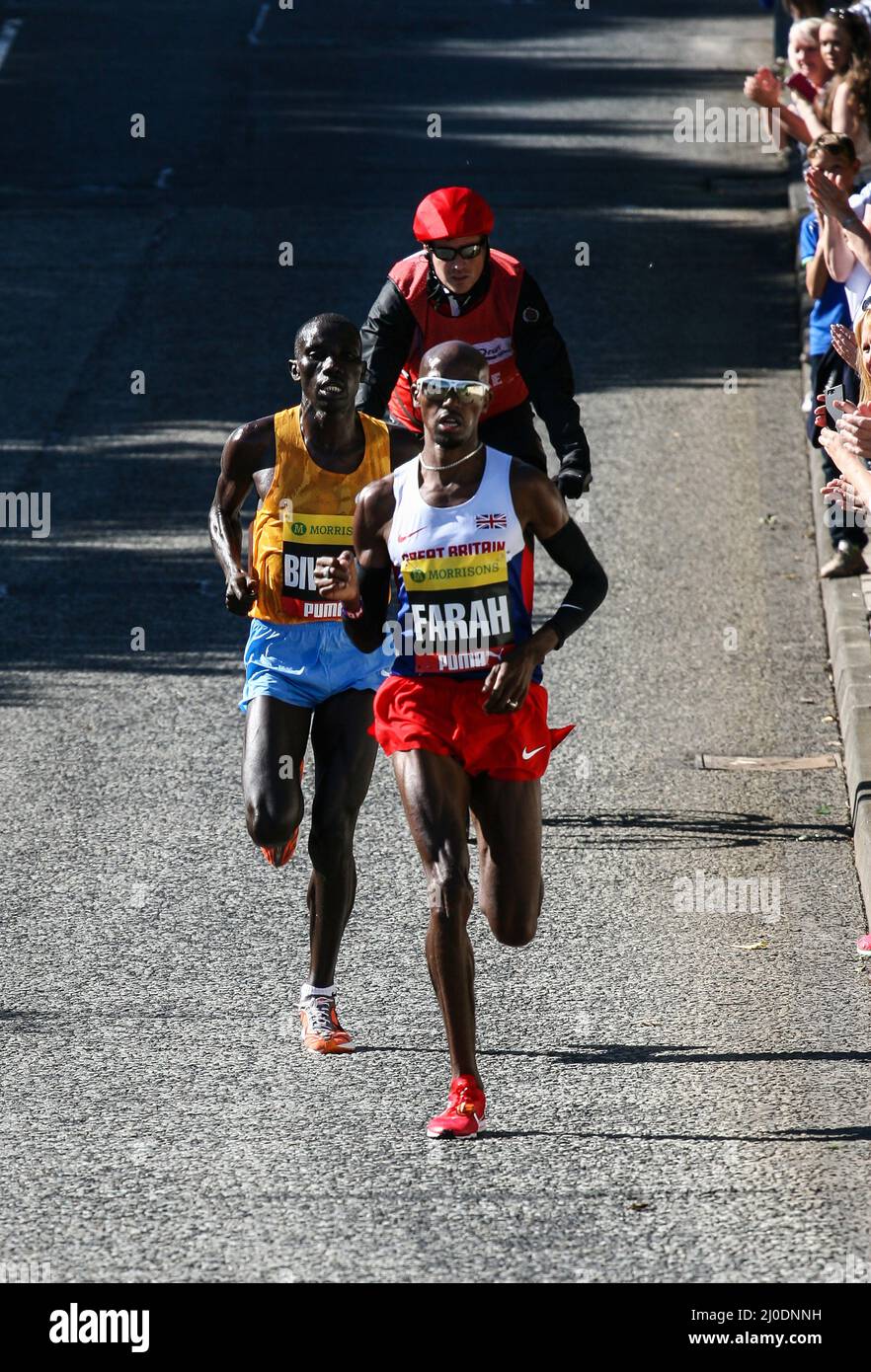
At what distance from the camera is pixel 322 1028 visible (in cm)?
698

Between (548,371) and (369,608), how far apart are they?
6.56ft

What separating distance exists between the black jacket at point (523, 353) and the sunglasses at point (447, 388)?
1743mm

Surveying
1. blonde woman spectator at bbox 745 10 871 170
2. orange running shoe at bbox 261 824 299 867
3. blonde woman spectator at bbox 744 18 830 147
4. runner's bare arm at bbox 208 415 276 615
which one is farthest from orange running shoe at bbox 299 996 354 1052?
blonde woman spectator at bbox 745 10 871 170

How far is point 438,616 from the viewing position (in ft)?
21.0

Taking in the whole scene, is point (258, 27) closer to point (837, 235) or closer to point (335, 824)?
point (837, 235)

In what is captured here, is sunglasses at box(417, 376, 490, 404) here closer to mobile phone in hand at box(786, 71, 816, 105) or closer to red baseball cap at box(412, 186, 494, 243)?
red baseball cap at box(412, 186, 494, 243)

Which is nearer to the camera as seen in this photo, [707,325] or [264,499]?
[264,499]

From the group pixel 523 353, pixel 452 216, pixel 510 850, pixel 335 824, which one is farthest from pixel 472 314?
pixel 510 850

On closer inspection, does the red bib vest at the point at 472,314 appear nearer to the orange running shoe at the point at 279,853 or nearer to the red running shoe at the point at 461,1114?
the orange running shoe at the point at 279,853

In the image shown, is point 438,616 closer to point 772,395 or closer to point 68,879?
point 68,879

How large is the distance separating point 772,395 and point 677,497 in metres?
2.32

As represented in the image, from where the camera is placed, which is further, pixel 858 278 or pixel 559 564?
pixel 858 278

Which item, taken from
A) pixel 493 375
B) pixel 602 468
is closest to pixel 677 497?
pixel 602 468

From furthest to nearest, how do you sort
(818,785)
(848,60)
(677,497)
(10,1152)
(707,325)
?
(707,325)
(677,497)
(848,60)
(818,785)
(10,1152)
